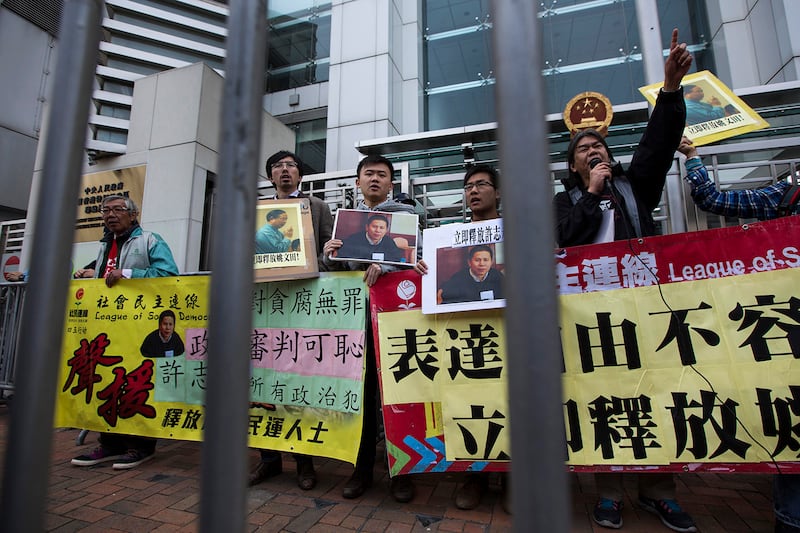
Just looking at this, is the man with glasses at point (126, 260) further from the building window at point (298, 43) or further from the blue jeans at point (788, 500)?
the building window at point (298, 43)

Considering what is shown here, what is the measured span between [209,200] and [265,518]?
686 centimetres

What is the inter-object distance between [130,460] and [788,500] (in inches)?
155

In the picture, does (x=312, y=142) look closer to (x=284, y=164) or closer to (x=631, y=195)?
(x=284, y=164)

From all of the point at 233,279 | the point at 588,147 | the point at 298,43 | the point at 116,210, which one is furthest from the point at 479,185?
the point at 298,43

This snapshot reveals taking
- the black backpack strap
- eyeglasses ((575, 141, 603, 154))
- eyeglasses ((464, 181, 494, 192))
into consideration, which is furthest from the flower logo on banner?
the black backpack strap

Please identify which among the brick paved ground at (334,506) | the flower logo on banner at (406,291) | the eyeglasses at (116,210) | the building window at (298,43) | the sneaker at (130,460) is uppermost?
the building window at (298,43)

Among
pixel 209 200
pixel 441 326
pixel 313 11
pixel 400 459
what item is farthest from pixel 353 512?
pixel 313 11

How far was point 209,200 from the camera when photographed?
A: 795 cm

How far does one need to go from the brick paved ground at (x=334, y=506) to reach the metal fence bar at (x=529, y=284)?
6.50 feet

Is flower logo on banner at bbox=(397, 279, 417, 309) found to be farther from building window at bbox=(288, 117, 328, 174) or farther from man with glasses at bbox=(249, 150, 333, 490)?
building window at bbox=(288, 117, 328, 174)

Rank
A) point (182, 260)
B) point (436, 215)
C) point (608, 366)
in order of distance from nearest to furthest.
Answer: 1. point (608, 366)
2. point (436, 215)
3. point (182, 260)

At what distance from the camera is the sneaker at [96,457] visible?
10.2 ft

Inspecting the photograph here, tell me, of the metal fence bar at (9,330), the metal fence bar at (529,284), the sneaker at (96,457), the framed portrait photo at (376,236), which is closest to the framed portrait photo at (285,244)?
the framed portrait photo at (376,236)

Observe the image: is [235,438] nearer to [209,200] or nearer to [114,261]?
[114,261]
